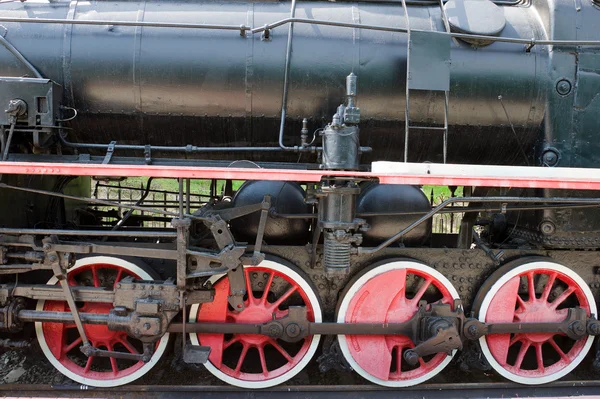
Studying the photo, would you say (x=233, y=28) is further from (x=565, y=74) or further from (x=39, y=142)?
(x=565, y=74)

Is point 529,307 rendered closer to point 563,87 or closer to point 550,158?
point 550,158

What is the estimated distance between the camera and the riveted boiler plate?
3.18 meters

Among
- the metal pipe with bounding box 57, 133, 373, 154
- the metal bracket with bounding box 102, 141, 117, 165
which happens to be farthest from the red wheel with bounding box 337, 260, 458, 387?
the metal bracket with bounding box 102, 141, 117, 165

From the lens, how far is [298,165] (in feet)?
10.4

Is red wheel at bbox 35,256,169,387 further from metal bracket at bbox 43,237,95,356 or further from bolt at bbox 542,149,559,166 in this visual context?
bolt at bbox 542,149,559,166

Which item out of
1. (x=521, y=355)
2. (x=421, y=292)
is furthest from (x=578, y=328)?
(x=421, y=292)

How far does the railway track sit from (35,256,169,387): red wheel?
0.30ft

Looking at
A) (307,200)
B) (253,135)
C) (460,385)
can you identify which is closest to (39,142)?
(253,135)

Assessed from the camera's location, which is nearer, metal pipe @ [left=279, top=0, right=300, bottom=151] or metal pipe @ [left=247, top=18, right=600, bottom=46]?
metal pipe @ [left=247, top=18, right=600, bottom=46]

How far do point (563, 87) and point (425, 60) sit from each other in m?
1.08

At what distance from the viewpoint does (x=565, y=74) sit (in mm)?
3215

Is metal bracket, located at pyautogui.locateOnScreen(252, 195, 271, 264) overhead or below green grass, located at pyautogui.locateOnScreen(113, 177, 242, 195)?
below

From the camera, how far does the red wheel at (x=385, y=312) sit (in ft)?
10.6

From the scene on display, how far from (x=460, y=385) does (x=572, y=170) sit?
1.72 m
